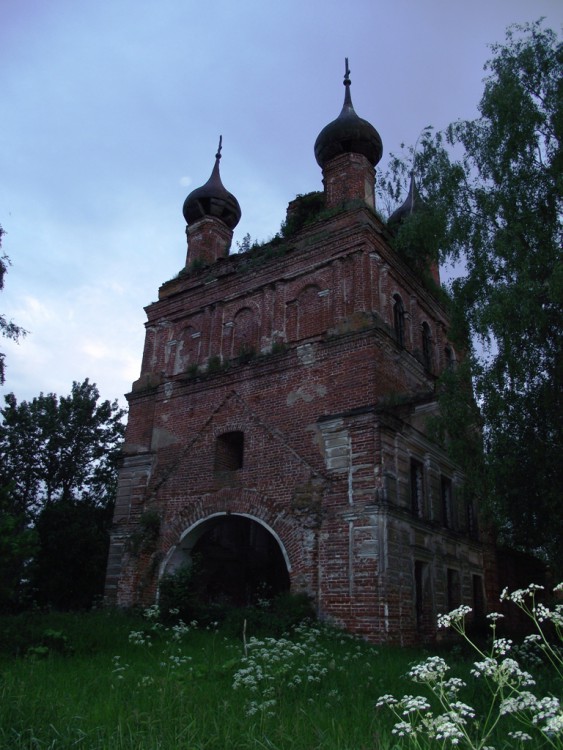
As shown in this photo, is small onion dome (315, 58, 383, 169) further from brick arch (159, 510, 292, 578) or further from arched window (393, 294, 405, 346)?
brick arch (159, 510, 292, 578)

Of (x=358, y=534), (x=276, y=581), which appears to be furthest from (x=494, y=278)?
(x=276, y=581)

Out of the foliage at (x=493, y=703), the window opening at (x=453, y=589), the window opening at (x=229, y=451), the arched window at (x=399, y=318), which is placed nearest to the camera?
the foliage at (x=493, y=703)

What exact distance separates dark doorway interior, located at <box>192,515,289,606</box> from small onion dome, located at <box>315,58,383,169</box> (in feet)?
32.6

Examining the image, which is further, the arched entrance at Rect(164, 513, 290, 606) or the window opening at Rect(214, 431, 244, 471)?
the arched entrance at Rect(164, 513, 290, 606)

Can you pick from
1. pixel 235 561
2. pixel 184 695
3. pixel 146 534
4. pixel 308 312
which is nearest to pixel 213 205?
pixel 308 312

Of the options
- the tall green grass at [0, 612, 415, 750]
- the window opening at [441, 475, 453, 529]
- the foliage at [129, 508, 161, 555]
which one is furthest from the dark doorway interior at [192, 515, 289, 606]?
the tall green grass at [0, 612, 415, 750]

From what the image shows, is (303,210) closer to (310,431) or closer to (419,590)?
(310,431)

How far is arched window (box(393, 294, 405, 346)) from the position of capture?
1506 centimetres

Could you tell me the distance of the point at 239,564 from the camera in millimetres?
16625

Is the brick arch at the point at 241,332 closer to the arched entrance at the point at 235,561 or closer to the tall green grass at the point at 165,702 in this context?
the arched entrance at the point at 235,561

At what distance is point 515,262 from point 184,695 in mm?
8402

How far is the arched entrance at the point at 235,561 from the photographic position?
14.9 m

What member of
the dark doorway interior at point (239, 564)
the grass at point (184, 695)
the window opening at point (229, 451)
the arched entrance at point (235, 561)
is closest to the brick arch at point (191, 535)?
the arched entrance at point (235, 561)

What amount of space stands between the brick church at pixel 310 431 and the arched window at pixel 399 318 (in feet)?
0.22
